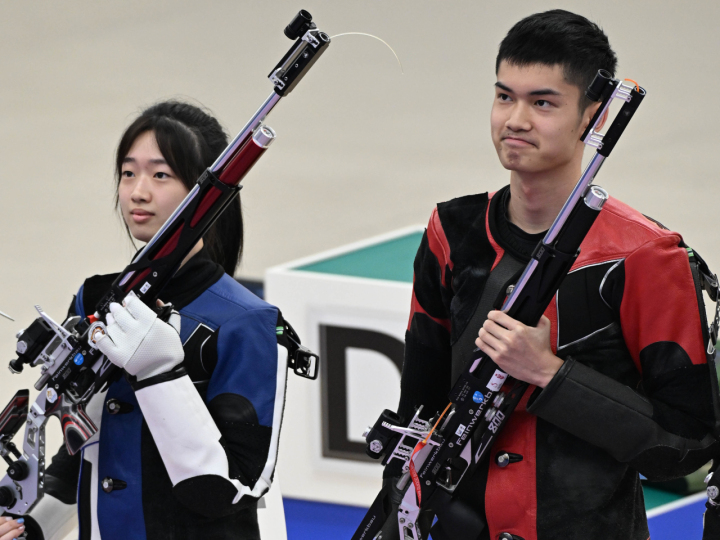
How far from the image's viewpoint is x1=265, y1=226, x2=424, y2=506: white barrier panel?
2.80 m

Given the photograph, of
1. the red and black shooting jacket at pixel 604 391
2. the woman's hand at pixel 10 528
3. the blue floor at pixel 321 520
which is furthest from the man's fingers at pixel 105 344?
the blue floor at pixel 321 520

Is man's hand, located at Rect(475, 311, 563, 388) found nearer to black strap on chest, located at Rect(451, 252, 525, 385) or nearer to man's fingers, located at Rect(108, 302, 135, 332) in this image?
black strap on chest, located at Rect(451, 252, 525, 385)

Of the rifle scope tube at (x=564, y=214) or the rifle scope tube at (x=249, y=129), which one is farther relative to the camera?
the rifle scope tube at (x=249, y=129)

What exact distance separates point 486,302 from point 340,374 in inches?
50.8

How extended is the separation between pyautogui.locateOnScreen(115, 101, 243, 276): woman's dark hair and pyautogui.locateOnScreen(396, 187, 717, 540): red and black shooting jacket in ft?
1.64

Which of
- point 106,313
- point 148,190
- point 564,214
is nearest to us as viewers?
point 564,214

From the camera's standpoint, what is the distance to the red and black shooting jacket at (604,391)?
1.47 meters

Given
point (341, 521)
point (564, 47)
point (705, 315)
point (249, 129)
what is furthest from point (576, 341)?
point (341, 521)

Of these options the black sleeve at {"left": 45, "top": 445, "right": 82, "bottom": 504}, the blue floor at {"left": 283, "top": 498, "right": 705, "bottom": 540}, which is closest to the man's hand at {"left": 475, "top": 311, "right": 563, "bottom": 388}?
the black sleeve at {"left": 45, "top": 445, "right": 82, "bottom": 504}

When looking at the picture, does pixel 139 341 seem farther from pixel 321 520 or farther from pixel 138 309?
pixel 321 520

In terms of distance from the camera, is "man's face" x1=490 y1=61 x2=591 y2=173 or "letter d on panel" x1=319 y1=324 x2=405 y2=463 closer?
"man's face" x1=490 y1=61 x2=591 y2=173

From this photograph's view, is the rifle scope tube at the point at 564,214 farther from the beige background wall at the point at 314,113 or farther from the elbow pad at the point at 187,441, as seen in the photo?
the beige background wall at the point at 314,113

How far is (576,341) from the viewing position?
5.01ft

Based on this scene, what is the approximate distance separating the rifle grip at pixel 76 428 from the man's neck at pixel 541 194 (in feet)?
2.42
